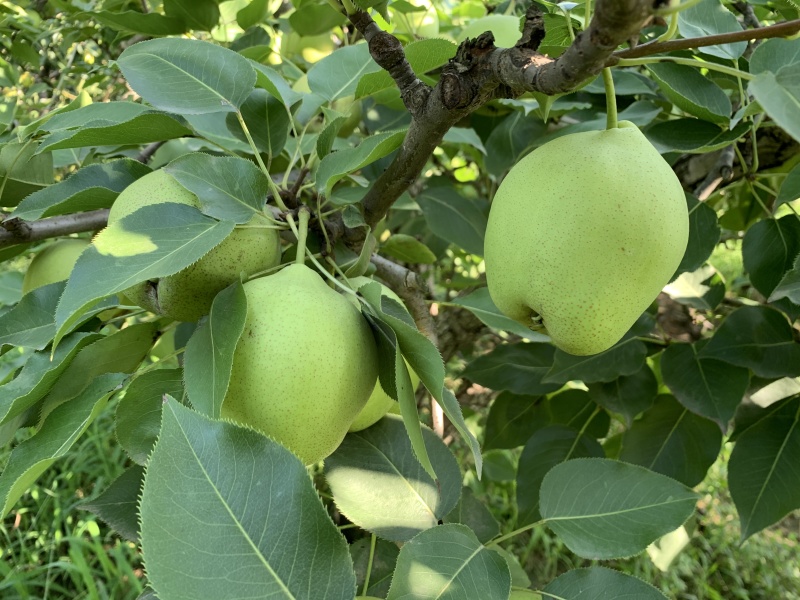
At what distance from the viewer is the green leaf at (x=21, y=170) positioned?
0.84 m

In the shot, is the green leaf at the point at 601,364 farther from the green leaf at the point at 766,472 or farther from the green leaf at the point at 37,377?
the green leaf at the point at 37,377

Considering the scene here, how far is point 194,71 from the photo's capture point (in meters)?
0.73

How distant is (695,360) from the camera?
3.34 feet

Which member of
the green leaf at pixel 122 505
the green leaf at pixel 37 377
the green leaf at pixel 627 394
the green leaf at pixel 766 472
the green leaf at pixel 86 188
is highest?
the green leaf at pixel 86 188

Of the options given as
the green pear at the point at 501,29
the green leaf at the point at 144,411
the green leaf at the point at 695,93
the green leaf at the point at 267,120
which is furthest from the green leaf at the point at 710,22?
the green leaf at the point at 144,411

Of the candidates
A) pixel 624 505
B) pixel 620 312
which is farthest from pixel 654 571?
pixel 620 312

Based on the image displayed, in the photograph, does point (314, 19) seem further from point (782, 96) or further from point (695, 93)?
point (782, 96)

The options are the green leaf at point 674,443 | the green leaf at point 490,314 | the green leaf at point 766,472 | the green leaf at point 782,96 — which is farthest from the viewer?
the green leaf at point 674,443

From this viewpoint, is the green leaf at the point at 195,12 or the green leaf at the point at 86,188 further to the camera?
the green leaf at the point at 195,12

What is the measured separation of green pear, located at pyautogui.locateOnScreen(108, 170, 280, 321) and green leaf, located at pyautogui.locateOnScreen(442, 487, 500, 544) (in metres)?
0.40

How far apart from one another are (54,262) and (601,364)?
837 mm

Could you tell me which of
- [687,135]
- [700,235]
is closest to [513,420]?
[700,235]

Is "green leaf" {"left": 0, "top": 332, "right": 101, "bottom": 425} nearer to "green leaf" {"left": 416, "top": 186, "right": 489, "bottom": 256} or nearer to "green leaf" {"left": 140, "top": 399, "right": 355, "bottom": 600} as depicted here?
"green leaf" {"left": 140, "top": 399, "right": 355, "bottom": 600}

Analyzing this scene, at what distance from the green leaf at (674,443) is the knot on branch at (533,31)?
776 millimetres
